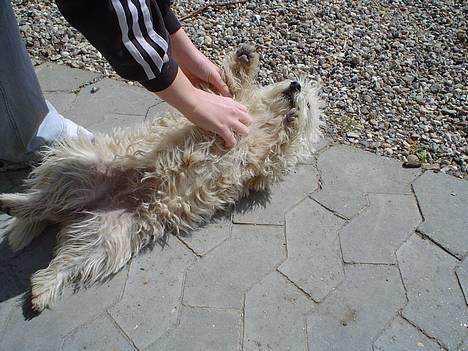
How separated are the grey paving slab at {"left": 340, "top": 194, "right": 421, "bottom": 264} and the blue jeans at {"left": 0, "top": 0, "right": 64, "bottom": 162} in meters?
1.78

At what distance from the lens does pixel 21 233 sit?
90.9 inches

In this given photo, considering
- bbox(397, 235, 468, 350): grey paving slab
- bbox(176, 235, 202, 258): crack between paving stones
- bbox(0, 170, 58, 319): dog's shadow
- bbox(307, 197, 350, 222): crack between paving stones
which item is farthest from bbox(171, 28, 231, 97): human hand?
bbox(397, 235, 468, 350): grey paving slab

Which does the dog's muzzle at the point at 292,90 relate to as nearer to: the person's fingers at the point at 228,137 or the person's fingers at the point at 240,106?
the person's fingers at the point at 240,106

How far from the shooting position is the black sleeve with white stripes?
65.7 inches

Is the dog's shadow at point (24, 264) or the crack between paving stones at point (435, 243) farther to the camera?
the crack between paving stones at point (435, 243)

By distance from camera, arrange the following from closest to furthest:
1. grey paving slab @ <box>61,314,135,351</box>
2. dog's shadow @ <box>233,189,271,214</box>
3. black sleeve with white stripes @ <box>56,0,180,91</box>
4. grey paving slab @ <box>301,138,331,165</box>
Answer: black sleeve with white stripes @ <box>56,0,180,91</box>
grey paving slab @ <box>61,314,135,351</box>
dog's shadow @ <box>233,189,271,214</box>
grey paving slab @ <box>301,138,331,165</box>

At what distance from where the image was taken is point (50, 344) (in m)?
1.94

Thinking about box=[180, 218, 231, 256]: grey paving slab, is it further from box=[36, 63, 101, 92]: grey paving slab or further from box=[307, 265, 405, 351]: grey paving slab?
box=[36, 63, 101, 92]: grey paving slab

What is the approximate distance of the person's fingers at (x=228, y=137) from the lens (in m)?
2.27

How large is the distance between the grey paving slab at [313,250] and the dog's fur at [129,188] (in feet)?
1.00

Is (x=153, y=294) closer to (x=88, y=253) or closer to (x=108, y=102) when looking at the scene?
(x=88, y=253)

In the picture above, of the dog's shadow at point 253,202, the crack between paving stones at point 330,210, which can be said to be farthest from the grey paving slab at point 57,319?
the crack between paving stones at point 330,210

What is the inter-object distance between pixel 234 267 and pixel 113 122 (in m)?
1.42

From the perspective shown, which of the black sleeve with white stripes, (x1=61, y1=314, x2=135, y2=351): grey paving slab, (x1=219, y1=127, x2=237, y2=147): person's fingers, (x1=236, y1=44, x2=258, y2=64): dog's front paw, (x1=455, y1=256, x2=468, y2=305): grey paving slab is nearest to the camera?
the black sleeve with white stripes
